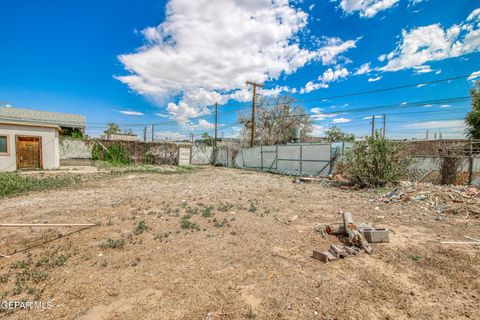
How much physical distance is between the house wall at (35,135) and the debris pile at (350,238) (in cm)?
1511

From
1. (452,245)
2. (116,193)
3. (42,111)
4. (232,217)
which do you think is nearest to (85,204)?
(116,193)

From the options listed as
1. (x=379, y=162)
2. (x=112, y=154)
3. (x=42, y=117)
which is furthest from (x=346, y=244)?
(x=42, y=117)

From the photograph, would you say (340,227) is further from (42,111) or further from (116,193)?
(42,111)

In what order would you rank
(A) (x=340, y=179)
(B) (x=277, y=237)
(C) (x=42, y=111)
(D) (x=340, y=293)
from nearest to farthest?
(D) (x=340, y=293), (B) (x=277, y=237), (A) (x=340, y=179), (C) (x=42, y=111)

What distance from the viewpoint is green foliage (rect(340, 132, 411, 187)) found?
319 inches

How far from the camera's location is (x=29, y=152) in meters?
12.4

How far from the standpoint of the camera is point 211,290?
2.38 m

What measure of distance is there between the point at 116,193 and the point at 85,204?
1.41 m

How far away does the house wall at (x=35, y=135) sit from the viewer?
11.5 m

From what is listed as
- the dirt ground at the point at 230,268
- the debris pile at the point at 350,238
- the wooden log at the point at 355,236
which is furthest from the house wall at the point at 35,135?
the wooden log at the point at 355,236

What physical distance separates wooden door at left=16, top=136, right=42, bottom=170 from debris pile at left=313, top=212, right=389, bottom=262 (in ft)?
49.7

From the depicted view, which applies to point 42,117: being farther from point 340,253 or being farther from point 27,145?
point 340,253

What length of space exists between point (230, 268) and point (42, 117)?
96.0 ft

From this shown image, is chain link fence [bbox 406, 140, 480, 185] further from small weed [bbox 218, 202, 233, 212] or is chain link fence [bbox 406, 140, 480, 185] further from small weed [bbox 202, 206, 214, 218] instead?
small weed [bbox 202, 206, 214, 218]
